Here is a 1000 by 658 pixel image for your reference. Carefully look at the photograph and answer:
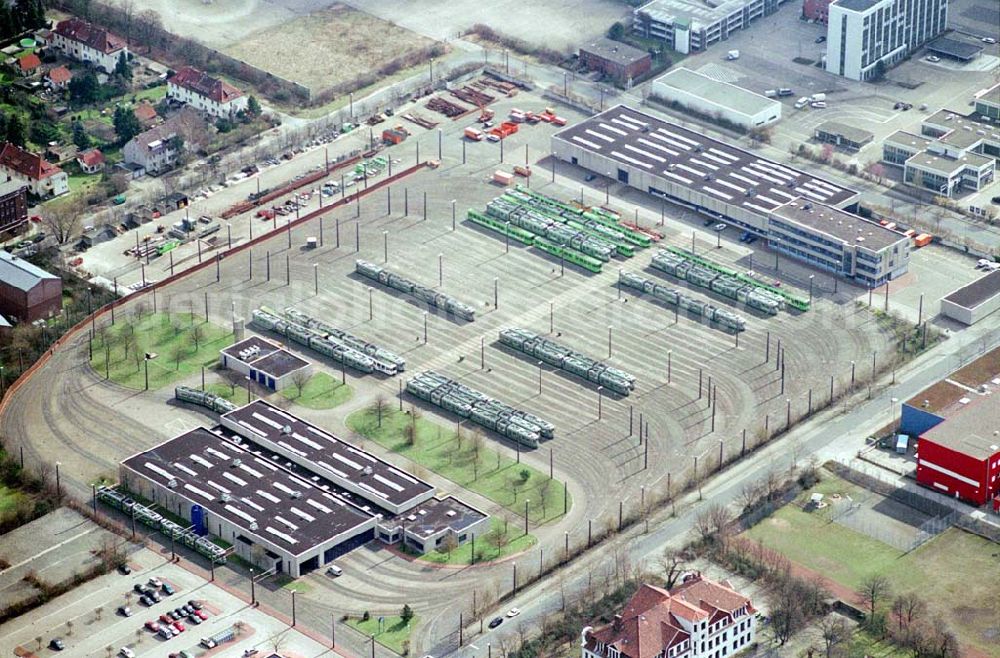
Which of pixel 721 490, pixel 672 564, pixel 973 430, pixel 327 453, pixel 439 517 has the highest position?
pixel 973 430

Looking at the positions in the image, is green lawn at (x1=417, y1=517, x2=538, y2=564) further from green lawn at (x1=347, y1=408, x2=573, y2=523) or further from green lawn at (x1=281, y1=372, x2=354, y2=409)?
green lawn at (x1=281, y1=372, x2=354, y2=409)

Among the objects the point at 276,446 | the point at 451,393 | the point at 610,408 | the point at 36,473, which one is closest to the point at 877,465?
the point at 610,408

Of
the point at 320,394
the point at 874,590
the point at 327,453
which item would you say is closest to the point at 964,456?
the point at 874,590

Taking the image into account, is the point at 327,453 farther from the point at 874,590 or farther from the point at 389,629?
the point at 874,590

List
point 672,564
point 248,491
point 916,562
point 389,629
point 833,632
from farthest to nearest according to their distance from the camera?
point 248,491
point 916,562
point 672,564
point 389,629
point 833,632

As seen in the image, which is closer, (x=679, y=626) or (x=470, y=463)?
(x=679, y=626)
